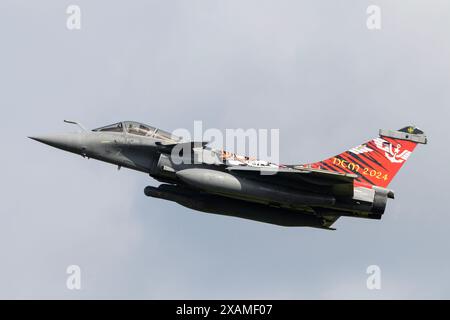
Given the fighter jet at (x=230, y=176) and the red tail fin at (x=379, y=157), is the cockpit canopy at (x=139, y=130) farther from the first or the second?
the red tail fin at (x=379, y=157)

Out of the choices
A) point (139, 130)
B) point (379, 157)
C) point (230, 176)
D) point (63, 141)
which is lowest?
point (230, 176)

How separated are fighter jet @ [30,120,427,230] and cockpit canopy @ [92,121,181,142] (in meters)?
0.02

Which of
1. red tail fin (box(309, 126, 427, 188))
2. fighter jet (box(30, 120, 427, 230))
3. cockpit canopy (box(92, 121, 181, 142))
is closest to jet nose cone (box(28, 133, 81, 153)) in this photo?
fighter jet (box(30, 120, 427, 230))

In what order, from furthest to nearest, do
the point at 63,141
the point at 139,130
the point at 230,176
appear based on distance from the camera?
the point at 139,130 < the point at 63,141 < the point at 230,176

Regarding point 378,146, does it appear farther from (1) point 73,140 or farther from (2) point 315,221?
(1) point 73,140

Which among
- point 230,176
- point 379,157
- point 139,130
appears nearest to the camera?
point 230,176

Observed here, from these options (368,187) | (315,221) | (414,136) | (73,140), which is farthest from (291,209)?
(73,140)

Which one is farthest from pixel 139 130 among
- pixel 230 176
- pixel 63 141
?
pixel 230 176

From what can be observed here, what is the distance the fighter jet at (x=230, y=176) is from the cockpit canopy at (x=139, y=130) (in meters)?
0.02

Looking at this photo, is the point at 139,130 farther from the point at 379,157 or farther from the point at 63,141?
the point at 379,157

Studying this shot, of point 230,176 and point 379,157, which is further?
point 379,157

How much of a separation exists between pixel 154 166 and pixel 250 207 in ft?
12.2

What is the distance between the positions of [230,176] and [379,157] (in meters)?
5.66

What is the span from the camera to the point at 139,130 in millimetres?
27625
